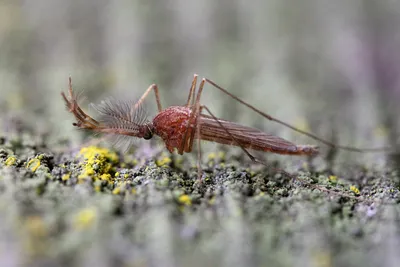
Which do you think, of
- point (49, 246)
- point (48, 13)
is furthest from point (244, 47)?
point (49, 246)

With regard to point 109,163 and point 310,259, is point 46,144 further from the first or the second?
point 310,259

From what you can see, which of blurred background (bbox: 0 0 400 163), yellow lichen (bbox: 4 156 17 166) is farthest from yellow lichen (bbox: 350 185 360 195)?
yellow lichen (bbox: 4 156 17 166)

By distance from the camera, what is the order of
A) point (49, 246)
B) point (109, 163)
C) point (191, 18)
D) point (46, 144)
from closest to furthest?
point (49, 246), point (109, 163), point (46, 144), point (191, 18)

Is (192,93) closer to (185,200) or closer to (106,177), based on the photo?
(106,177)

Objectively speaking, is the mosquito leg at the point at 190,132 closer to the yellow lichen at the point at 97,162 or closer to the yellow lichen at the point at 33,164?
the yellow lichen at the point at 97,162

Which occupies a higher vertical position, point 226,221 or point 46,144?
point 46,144

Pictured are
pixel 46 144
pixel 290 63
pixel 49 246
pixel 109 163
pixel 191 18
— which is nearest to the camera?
pixel 49 246

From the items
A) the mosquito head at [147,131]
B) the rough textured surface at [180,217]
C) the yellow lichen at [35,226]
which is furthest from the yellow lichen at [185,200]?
the mosquito head at [147,131]
